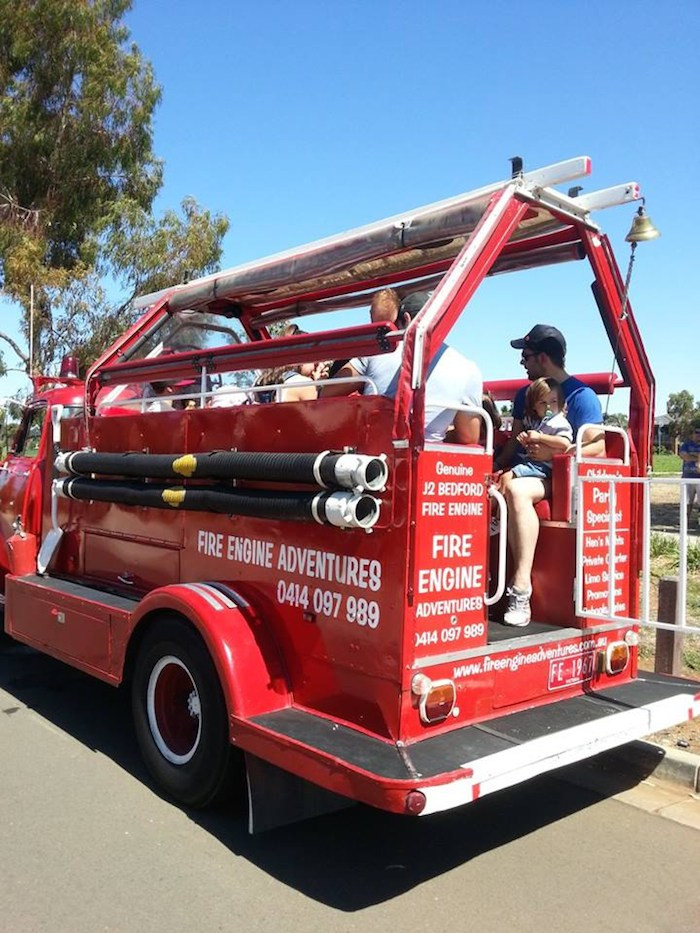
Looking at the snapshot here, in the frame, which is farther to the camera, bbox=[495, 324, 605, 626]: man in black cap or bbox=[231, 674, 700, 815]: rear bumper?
bbox=[495, 324, 605, 626]: man in black cap

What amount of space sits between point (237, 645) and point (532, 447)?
6.47ft

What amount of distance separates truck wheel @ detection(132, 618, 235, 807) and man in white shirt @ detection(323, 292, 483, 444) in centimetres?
147

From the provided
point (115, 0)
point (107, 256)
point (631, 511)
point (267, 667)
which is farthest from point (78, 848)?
point (115, 0)

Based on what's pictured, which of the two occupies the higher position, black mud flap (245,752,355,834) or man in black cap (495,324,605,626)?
man in black cap (495,324,605,626)

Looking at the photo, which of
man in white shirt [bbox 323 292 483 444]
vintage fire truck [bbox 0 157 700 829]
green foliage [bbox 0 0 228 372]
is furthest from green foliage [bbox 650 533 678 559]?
green foliage [bbox 0 0 228 372]

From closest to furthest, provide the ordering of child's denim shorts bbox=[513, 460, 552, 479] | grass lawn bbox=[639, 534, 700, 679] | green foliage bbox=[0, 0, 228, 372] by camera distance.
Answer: child's denim shorts bbox=[513, 460, 552, 479], grass lawn bbox=[639, 534, 700, 679], green foliage bbox=[0, 0, 228, 372]

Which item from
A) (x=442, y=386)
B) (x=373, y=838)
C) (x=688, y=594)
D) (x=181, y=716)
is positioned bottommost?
(x=373, y=838)

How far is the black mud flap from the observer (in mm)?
3393

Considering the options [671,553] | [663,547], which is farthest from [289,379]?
[663,547]

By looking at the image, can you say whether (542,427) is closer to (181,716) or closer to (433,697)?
(433,697)

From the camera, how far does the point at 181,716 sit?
13.8ft

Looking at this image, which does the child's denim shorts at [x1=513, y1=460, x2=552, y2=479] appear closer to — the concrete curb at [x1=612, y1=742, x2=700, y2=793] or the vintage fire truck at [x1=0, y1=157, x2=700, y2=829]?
the vintage fire truck at [x1=0, y1=157, x2=700, y2=829]

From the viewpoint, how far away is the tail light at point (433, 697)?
317 centimetres

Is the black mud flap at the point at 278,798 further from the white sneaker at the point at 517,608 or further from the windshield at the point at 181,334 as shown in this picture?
the windshield at the point at 181,334
